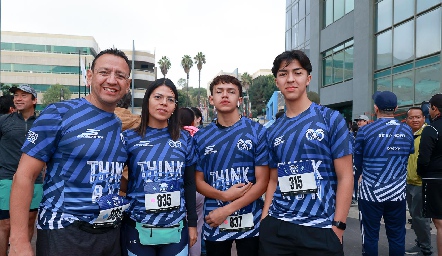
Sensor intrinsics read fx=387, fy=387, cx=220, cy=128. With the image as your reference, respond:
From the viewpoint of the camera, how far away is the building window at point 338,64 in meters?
21.4

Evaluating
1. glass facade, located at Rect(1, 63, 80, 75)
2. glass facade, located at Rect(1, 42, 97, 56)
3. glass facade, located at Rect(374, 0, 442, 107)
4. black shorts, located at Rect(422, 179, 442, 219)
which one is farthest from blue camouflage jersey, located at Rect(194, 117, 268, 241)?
glass facade, located at Rect(1, 42, 97, 56)

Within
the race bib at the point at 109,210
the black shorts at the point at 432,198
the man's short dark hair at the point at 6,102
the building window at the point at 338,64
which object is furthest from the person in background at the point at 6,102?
the building window at the point at 338,64

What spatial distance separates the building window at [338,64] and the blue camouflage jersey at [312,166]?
64.7ft

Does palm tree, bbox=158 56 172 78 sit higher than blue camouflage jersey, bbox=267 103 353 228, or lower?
higher

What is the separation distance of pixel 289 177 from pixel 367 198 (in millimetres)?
2371

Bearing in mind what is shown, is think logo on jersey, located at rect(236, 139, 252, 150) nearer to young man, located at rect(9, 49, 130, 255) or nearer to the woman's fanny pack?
the woman's fanny pack

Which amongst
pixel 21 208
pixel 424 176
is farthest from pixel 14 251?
pixel 424 176

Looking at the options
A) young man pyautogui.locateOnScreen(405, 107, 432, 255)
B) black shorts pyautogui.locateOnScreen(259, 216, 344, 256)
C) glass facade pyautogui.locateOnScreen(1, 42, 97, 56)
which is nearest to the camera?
black shorts pyautogui.locateOnScreen(259, 216, 344, 256)

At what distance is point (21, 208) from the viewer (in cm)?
222

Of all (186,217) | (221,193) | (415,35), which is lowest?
(186,217)

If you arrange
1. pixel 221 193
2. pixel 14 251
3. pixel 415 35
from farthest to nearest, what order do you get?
pixel 415 35
pixel 221 193
pixel 14 251

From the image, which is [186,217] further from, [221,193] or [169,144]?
[169,144]

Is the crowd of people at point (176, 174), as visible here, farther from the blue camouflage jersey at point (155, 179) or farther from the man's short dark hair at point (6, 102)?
the man's short dark hair at point (6, 102)

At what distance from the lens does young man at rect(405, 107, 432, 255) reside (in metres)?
5.39
